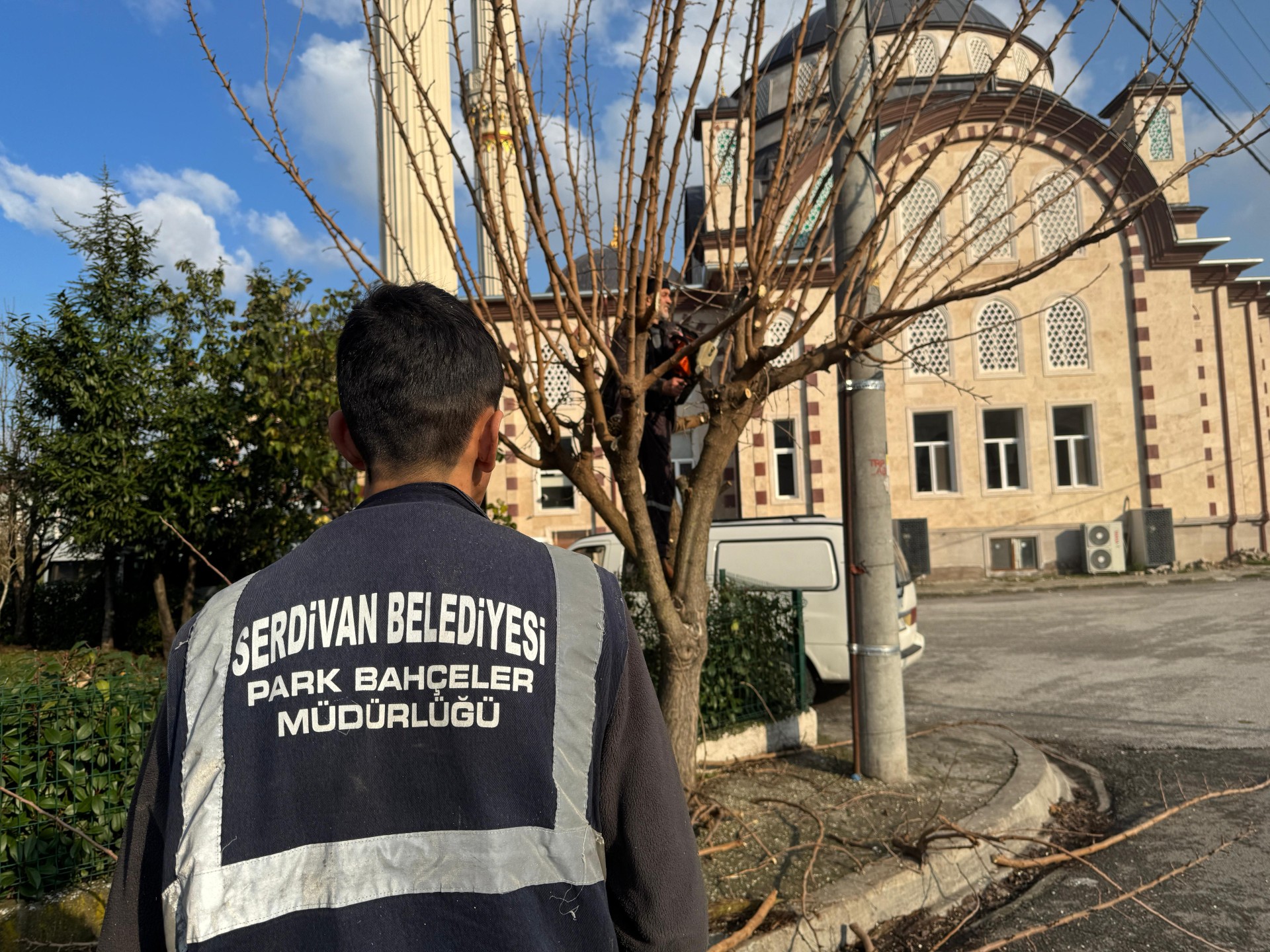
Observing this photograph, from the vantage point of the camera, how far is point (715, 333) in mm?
3945

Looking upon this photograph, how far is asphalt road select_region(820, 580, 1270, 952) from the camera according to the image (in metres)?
4.28

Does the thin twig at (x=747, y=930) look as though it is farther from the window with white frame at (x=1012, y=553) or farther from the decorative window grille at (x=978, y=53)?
the decorative window grille at (x=978, y=53)

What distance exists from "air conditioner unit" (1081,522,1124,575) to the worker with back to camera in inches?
984

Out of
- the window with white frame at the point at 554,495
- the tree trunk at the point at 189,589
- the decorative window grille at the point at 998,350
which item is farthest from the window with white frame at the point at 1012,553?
the tree trunk at the point at 189,589

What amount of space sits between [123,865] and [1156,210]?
2829 centimetres

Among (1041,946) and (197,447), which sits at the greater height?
(197,447)

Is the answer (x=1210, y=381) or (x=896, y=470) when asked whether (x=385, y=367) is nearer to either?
(x=896, y=470)

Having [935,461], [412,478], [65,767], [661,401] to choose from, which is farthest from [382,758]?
[935,461]

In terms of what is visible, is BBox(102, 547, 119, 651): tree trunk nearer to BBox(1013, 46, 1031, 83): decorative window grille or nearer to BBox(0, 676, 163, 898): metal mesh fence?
BBox(0, 676, 163, 898): metal mesh fence

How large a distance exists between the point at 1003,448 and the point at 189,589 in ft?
67.6

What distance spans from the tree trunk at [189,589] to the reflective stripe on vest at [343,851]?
38.4 ft

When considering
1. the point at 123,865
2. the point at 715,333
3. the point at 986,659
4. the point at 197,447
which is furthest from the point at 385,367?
the point at 986,659

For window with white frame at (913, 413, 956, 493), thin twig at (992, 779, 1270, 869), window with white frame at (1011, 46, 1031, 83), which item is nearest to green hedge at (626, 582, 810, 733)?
thin twig at (992, 779, 1270, 869)

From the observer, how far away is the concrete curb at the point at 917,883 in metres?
3.98
